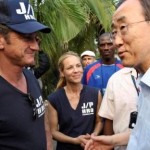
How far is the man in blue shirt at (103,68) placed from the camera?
16.1ft

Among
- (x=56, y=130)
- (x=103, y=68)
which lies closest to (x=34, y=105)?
(x=56, y=130)

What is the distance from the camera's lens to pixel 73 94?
4.11 m

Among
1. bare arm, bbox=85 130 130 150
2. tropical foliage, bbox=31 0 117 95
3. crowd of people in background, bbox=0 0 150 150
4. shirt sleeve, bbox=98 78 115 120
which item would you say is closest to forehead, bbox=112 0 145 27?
crowd of people in background, bbox=0 0 150 150

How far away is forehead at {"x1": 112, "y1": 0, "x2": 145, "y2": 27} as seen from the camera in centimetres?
177

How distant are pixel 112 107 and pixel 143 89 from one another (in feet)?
6.19

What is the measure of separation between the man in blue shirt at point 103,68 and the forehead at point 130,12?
3.05 m

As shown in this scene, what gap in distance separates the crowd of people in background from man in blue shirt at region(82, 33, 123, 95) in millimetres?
12

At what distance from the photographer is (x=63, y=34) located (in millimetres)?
6098

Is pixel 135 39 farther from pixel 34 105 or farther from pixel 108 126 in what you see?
pixel 108 126

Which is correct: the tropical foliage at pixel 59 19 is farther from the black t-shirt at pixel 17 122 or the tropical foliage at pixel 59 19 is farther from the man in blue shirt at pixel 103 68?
the black t-shirt at pixel 17 122

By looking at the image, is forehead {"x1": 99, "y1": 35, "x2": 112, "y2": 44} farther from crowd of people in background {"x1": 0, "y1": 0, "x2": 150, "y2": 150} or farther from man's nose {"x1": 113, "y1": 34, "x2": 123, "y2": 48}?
man's nose {"x1": 113, "y1": 34, "x2": 123, "y2": 48}

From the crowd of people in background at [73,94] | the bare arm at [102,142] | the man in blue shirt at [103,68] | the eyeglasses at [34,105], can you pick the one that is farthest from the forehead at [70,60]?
the eyeglasses at [34,105]

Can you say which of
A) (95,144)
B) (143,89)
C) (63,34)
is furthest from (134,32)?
(63,34)

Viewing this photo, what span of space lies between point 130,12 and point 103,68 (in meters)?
3.20
